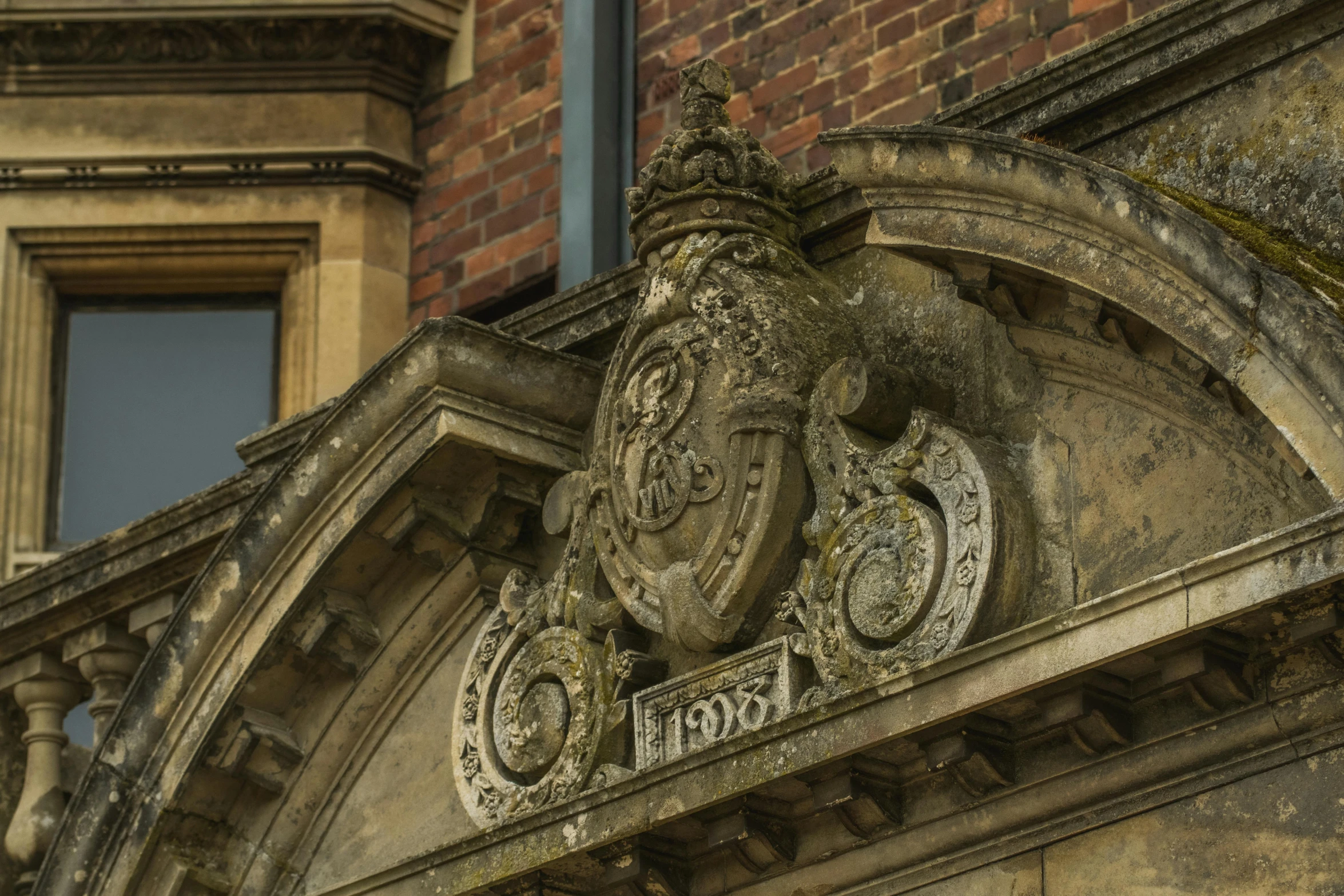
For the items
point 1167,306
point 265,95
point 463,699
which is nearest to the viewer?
point 1167,306

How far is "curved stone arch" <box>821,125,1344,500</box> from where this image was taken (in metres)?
4.54

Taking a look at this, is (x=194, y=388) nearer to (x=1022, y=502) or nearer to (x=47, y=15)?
(x=47, y=15)

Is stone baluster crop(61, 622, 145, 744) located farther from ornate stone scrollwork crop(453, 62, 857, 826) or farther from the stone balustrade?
ornate stone scrollwork crop(453, 62, 857, 826)

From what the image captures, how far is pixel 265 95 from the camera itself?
34.1ft

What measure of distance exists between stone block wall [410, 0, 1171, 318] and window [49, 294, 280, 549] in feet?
2.72

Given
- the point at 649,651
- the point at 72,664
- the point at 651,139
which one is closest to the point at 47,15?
the point at 651,139

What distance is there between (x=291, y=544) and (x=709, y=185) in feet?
4.70

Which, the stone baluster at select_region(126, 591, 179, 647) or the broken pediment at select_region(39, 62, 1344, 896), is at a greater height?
the stone baluster at select_region(126, 591, 179, 647)

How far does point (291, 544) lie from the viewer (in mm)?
6363

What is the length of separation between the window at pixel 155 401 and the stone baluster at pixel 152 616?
3.36m

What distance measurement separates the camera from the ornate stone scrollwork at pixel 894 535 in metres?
5.09

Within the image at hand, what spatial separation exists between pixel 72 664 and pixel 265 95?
375 cm

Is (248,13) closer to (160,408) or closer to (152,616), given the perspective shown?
(160,408)

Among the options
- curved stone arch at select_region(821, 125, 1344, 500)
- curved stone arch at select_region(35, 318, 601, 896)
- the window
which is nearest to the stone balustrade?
curved stone arch at select_region(35, 318, 601, 896)
